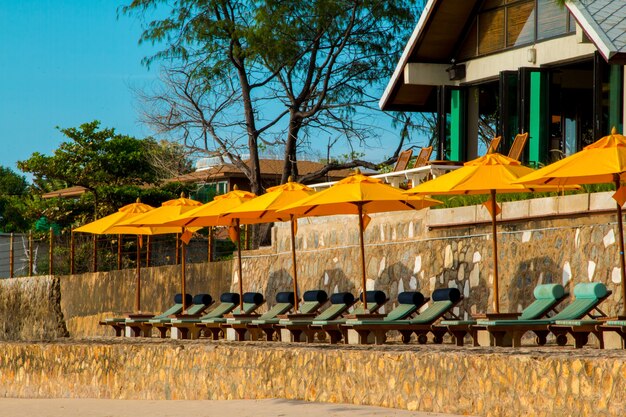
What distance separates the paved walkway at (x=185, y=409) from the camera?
36.7 ft

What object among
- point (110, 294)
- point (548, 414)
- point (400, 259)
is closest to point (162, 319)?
point (400, 259)

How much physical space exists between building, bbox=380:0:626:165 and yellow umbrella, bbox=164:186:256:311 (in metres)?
5.69

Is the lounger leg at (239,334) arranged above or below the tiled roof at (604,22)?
below

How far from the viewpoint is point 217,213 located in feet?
63.0

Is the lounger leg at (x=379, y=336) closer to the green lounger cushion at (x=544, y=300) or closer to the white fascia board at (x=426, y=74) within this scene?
the green lounger cushion at (x=544, y=300)

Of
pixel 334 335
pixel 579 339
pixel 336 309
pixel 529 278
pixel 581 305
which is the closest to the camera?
pixel 579 339

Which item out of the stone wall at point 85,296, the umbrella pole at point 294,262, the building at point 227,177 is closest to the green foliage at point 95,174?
the building at point 227,177

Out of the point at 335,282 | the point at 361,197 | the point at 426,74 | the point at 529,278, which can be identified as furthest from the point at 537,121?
the point at 361,197

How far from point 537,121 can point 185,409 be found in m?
11.5

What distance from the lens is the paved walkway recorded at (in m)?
11.2

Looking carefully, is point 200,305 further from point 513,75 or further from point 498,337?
point 498,337

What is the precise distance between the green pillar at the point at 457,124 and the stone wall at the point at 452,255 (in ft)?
13.8

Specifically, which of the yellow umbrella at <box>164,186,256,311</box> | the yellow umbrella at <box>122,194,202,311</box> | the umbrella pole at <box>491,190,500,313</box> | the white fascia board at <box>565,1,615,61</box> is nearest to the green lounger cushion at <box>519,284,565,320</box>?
the umbrella pole at <box>491,190,500,313</box>

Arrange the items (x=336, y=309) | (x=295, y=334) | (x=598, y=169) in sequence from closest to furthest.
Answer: (x=598, y=169), (x=336, y=309), (x=295, y=334)
